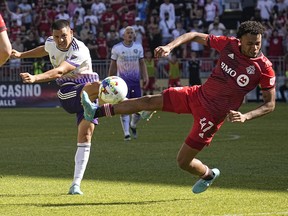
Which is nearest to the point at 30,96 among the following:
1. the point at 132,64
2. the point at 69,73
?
the point at 132,64

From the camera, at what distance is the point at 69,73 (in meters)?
12.0

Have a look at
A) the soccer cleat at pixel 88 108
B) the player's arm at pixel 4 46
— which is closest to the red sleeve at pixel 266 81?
the soccer cleat at pixel 88 108

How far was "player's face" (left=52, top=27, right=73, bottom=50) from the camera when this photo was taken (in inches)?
456

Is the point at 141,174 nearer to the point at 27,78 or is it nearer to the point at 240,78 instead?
the point at 240,78

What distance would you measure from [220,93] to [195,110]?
1.18 feet

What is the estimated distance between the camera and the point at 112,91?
10805 millimetres

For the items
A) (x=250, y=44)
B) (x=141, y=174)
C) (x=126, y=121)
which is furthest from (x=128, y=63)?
(x=250, y=44)

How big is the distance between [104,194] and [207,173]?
1366 millimetres

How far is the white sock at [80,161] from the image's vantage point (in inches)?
455

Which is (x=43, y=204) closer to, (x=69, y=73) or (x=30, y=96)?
(x=69, y=73)

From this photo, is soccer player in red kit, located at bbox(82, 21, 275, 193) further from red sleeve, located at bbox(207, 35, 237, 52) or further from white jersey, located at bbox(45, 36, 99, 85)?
white jersey, located at bbox(45, 36, 99, 85)

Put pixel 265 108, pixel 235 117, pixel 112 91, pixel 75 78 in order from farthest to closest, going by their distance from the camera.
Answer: pixel 75 78 < pixel 112 91 < pixel 265 108 < pixel 235 117

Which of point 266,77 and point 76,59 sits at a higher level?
point 76,59

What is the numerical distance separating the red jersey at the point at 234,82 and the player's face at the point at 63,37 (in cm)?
204
